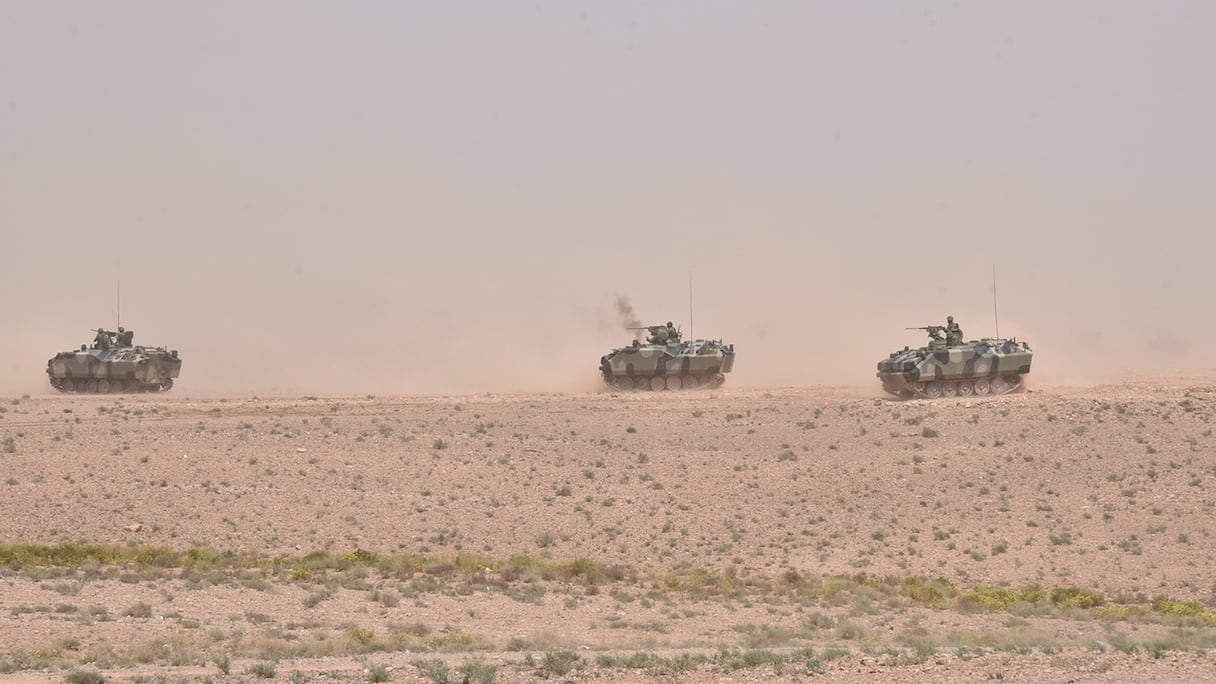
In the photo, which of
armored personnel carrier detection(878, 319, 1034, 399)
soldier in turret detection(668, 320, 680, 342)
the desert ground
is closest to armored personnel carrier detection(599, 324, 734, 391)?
soldier in turret detection(668, 320, 680, 342)

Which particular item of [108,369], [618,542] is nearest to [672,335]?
[108,369]

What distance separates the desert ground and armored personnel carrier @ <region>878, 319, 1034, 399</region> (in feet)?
8.06

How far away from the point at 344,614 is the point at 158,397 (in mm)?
38894

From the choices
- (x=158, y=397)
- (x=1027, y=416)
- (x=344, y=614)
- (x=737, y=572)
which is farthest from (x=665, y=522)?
(x=158, y=397)

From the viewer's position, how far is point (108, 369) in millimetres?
60969

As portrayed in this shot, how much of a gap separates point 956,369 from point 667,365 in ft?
41.8

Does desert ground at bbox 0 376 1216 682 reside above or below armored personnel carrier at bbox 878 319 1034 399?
below

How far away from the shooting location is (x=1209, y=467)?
32.1 m

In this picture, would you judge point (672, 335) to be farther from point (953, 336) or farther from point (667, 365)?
point (953, 336)

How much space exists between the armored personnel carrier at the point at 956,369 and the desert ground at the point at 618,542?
8.06ft

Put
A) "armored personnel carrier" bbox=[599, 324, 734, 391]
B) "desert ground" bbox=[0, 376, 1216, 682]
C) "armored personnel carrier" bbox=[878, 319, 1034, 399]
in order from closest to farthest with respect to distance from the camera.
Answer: "desert ground" bbox=[0, 376, 1216, 682]
"armored personnel carrier" bbox=[878, 319, 1034, 399]
"armored personnel carrier" bbox=[599, 324, 734, 391]

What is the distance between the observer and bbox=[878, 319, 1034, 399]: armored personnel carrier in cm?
4866

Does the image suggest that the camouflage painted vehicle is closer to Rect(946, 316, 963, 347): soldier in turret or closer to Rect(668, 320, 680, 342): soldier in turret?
Rect(668, 320, 680, 342): soldier in turret

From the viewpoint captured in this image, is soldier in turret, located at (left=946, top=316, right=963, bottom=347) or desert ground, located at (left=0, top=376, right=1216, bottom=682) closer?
desert ground, located at (left=0, top=376, right=1216, bottom=682)
